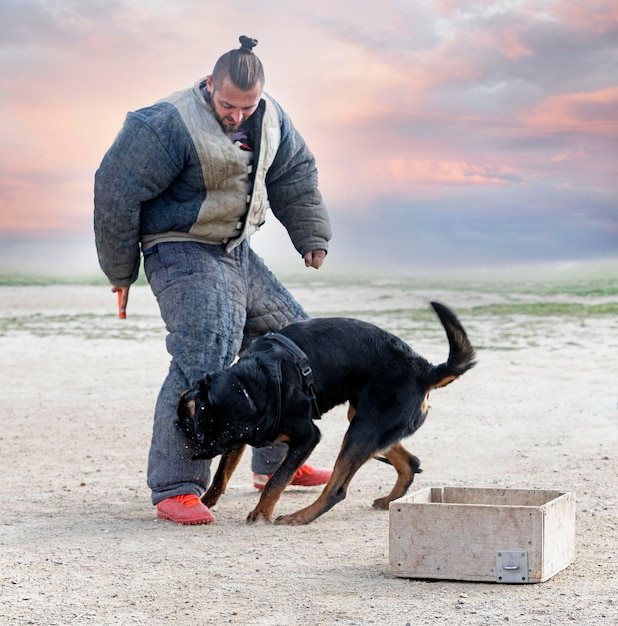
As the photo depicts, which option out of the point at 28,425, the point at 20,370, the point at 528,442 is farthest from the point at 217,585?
the point at 20,370

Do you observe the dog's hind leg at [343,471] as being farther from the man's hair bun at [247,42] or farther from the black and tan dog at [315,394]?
the man's hair bun at [247,42]

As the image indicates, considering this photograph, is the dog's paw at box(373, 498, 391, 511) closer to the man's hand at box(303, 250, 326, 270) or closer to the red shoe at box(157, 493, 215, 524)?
the red shoe at box(157, 493, 215, 524)

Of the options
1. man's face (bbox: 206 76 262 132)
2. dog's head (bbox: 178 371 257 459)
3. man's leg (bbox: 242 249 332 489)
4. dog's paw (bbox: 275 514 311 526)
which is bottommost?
dog's paw (bbox: 275 514 311 526)

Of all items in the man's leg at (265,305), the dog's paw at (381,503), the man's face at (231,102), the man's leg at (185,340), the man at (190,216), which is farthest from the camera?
the man's leg at (265,305)

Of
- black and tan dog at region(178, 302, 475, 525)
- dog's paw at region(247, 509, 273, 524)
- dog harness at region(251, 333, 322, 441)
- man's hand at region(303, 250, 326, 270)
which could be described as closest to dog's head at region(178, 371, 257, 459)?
black and tan dog at region(178, 302, 475, 525)

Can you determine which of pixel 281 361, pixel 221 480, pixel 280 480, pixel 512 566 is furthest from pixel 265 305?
pixel 512 566

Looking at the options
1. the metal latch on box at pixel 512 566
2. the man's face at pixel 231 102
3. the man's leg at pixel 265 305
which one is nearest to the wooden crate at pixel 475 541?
the metal latch on box at pixel 512 566

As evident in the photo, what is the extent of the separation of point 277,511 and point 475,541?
200 centimetres

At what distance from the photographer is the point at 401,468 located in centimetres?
654

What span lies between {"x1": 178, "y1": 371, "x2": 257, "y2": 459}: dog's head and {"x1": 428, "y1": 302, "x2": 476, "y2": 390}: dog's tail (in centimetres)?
105

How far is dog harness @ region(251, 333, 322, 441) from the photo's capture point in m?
5.86

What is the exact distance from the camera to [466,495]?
539cm

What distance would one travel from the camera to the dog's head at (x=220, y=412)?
5789 millimetres

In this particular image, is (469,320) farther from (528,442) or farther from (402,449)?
(402,449)
